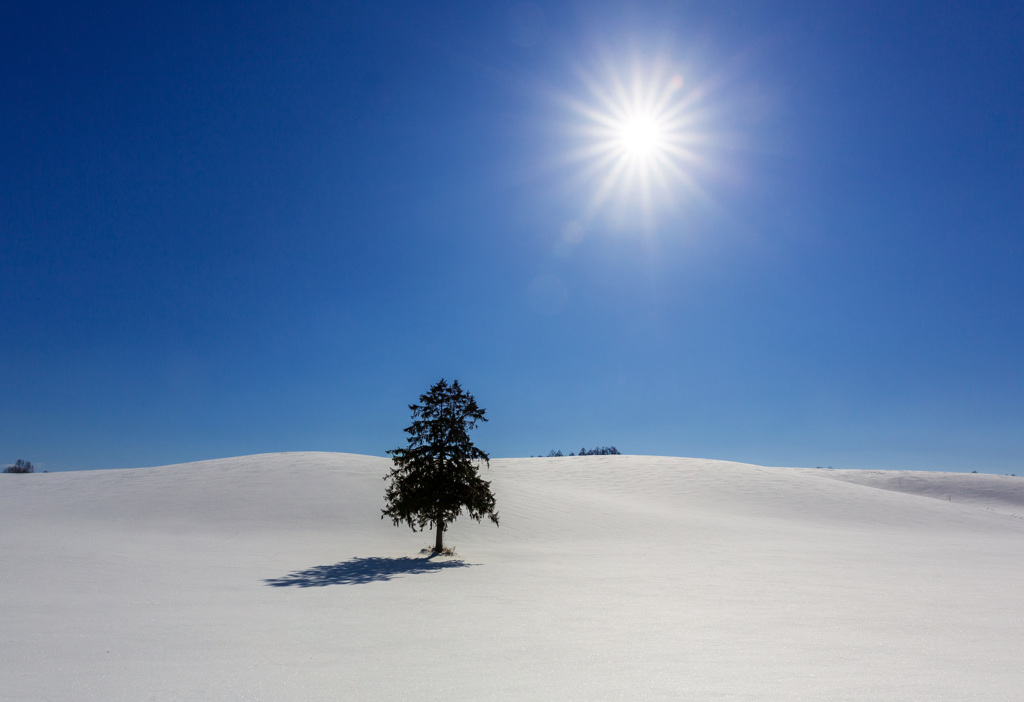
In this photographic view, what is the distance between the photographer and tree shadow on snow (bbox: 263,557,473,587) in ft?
46.1

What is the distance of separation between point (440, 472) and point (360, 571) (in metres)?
4.71

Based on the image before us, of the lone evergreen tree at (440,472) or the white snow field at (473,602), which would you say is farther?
the lone evergreen tree at (440,472)

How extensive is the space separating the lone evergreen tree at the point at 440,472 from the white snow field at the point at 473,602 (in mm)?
1699

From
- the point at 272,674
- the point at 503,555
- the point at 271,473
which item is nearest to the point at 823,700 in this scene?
the point at 272,674

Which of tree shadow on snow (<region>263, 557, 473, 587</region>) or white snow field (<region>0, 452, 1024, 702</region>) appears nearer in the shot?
white snow field (<region>0, 452, 1024, 702</region>)

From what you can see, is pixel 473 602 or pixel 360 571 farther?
pixel 360 571

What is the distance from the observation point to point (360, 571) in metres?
16.1

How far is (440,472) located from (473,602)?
8.33 metres

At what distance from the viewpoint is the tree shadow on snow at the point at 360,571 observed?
1405cm

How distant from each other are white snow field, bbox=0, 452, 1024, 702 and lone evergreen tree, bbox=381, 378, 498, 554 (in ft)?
5.57

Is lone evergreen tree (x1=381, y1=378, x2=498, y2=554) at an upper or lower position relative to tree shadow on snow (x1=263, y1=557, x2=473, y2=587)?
upper

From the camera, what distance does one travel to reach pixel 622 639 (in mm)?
8461

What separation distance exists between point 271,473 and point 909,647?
1282 inches

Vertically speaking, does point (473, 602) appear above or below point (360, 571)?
below
